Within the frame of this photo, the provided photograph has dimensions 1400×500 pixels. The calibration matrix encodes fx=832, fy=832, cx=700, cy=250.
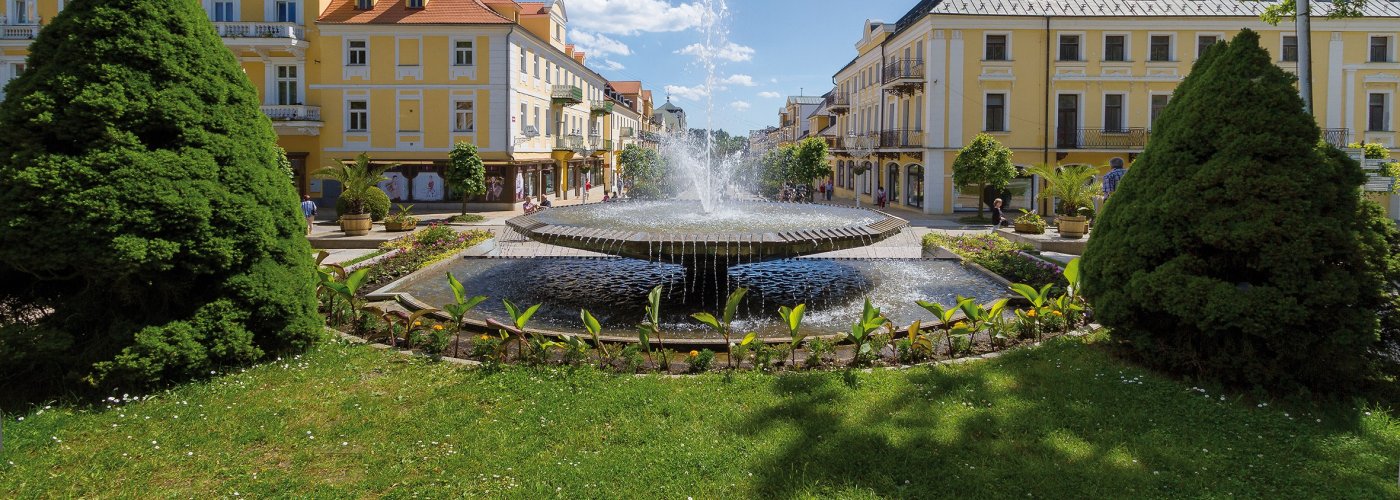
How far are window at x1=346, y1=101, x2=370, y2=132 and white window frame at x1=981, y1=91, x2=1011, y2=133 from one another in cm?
2374

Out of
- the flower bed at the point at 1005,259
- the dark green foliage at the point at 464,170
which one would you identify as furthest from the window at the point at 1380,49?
the dark green foliage at the point at 464,170

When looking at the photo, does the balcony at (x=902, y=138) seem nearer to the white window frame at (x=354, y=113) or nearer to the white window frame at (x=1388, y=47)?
the white window frame at (x=1388, y=47)

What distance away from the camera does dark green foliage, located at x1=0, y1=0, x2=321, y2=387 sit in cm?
602

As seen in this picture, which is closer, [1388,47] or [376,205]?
[376,205]

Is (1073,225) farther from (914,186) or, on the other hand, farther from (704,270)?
(914,186)

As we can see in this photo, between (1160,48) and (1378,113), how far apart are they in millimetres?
8802

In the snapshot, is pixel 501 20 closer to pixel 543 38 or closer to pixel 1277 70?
pixel 543 38

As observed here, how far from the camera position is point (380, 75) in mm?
31719

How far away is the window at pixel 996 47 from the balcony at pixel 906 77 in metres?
2.55

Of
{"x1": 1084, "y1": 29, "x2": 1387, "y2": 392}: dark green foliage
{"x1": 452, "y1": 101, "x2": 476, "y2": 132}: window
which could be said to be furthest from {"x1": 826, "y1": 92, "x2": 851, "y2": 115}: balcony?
{"x1": 1084, "y1": 29, "x2": 1387, "y2": 392}: dark green foliage

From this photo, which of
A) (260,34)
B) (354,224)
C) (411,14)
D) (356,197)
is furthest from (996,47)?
(260,34)

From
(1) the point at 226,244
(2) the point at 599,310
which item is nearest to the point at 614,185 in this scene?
(2) the point at 599,310

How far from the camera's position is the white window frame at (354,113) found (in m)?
31.9

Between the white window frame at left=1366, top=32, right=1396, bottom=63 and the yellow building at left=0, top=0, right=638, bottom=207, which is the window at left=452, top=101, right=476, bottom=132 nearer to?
the yellow building at left=0, top=0, right=638, bottom=207
